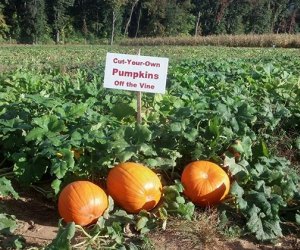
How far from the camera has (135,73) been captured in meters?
4.23

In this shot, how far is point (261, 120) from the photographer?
5.32m

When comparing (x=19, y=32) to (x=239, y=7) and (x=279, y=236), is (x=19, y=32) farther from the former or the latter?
(x=279, y=236)

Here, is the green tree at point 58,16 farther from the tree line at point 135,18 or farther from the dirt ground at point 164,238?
the dirt ground at point 164,238

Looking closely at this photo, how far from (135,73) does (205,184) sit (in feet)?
3.96

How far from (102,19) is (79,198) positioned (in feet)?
230

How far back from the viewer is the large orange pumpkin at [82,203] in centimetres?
336

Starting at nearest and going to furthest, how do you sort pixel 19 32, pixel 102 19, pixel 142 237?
pixel 142 237 → pixel 19 32 → pixel 102 19

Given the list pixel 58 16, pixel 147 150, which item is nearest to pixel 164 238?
pixel 147 150

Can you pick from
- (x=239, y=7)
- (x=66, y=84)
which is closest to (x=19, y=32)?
(x=239, y=7)

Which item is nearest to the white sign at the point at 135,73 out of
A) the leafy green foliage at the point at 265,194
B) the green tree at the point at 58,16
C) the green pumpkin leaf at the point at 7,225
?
the leafy green foliage at the point at 265,194

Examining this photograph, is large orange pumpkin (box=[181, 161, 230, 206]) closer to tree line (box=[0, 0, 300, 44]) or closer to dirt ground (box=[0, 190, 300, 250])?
dirt ground (box=[0, 190, 300, 250])

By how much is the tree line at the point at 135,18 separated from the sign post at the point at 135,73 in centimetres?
5431

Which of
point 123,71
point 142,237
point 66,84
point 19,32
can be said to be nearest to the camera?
point 142,237

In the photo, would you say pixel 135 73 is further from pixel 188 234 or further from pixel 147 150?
pixel 188 234
